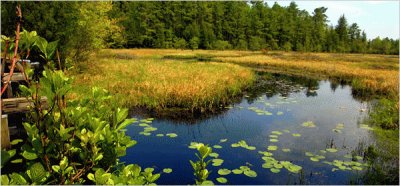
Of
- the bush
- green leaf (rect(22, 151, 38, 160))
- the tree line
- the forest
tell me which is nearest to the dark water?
the forest

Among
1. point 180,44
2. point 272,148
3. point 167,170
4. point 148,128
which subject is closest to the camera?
point 167,170

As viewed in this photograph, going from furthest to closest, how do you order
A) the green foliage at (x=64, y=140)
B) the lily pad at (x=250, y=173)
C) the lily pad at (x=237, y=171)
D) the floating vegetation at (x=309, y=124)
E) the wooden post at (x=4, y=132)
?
the floating vegetation at (x=309, y=124) < the lily pad at (x=237, y=171) < the lily pad at (x=250, y=173) < the wooden post at (x=4, y=132) < the green foliage at (x=64, y=140)

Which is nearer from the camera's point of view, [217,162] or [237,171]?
[237,171]

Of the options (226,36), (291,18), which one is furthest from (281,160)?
(291,18)

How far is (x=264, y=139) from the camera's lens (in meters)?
8.73

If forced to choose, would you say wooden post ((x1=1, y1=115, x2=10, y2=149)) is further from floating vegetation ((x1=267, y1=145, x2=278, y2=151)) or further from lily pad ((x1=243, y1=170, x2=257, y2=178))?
floating vegetation ((x1=267, y1=145, x2=278, y2=151))

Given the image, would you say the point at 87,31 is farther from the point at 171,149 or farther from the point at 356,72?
the point at 356,72

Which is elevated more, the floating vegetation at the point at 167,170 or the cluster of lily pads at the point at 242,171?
the cluster of lily pads at the point at 242,171

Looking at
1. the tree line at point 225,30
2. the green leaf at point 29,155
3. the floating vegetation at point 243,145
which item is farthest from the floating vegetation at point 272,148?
the tree line at point 225,30

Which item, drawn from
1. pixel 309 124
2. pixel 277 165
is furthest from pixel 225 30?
pixel 277 165

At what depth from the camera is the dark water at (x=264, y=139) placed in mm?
6500

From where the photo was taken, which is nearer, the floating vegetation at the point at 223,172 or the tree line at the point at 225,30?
the floating vegetation at the point at 223,172

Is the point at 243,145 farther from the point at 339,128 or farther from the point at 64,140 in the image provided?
the point at 64,140

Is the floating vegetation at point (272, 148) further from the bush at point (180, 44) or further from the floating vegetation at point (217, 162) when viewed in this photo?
the bush at point (180, 44)
